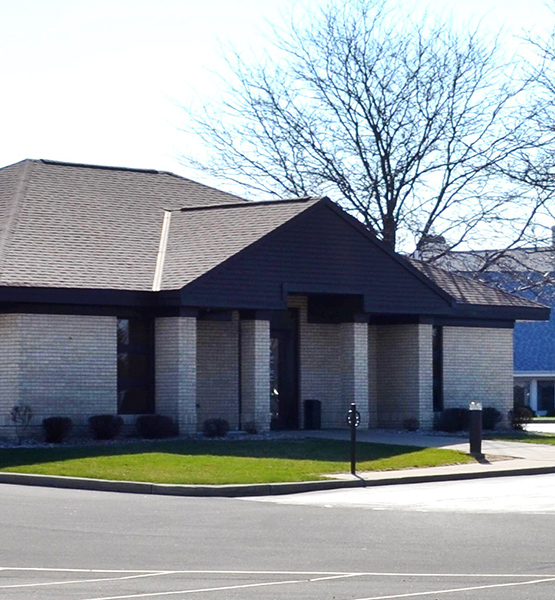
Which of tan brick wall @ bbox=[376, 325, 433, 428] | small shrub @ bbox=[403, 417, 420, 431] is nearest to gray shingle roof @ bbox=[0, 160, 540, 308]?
tan brick wall @ bbox=[376, 325, 433, 428]

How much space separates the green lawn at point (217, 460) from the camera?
2056 cm

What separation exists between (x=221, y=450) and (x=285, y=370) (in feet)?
26.0

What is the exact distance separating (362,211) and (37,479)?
27.1 meters

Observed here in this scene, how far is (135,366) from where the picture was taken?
2891cm

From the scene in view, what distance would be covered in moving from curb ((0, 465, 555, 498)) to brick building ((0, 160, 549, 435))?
663cm

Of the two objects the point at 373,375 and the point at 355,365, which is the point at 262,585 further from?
the point at 373,375

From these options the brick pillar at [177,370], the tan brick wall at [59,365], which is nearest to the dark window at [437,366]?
the brick pillar at [177,370]

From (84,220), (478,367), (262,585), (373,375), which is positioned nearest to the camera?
(262,585)

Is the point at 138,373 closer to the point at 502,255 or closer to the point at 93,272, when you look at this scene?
the point at 93,272

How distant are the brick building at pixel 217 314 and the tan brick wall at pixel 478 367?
45 millimetres

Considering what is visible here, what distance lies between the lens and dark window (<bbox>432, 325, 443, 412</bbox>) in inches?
1334

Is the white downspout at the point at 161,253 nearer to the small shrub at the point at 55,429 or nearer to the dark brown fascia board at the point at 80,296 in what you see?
the dark brown fascia board at the point at 80,296

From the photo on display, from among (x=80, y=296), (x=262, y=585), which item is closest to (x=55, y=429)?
(x=80, y=296)

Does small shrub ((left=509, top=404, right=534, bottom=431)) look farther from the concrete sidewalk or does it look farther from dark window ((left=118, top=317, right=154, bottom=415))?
dark window ((left=118, top=317, right=154, bottom=415))
